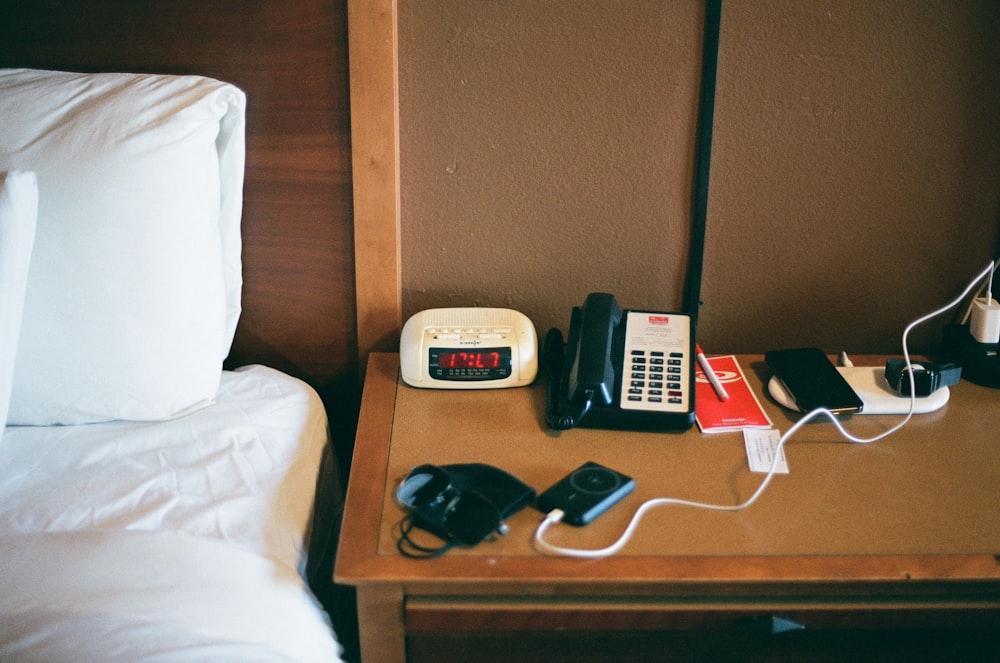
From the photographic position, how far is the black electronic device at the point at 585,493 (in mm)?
773

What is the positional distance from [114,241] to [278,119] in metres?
0.29

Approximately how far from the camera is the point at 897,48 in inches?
41.0

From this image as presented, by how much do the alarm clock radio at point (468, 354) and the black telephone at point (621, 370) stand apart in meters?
0.05

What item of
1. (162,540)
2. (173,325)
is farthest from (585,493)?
(173,325)

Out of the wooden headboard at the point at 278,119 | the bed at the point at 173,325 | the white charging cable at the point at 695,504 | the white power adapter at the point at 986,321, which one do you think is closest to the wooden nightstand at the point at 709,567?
the white charging cable at the point at 695,504

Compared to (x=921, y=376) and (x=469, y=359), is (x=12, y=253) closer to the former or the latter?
(x=469, y=359)

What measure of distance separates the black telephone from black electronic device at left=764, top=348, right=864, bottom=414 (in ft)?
0.47

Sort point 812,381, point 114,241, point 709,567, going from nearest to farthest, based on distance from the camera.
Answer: point 709,567 → point 114,241 → point 812,381

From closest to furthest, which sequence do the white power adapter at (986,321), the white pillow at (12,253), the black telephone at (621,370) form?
the white pillow at (12,253) < the black telephone at (621,370) < the white power adapter at (986,321)

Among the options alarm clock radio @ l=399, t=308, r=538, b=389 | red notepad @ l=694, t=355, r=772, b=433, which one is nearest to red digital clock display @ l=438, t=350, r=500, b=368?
alarm clock radio @ l=399, t=308, r=538, b=389

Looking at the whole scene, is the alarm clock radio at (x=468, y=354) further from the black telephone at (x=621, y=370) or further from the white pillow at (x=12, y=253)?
the white pillow at (x=12, y=253)

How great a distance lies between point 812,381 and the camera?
1.00 metres

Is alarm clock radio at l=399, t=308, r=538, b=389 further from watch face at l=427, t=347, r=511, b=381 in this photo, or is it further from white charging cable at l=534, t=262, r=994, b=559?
white charging cable at l=534, t=262, r=994, b=559

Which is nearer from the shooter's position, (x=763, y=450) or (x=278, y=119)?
(x=763, y=450)
